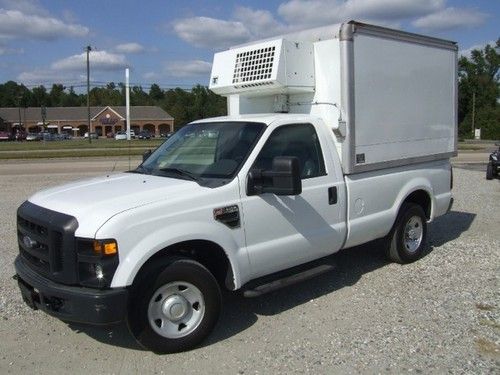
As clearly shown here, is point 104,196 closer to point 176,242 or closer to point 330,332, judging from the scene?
point 176,242

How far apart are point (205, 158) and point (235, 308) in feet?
5.05

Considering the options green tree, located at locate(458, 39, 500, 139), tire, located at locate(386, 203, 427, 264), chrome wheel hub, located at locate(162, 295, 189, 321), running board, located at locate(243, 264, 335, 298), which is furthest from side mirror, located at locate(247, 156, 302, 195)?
green tree, located at locate(458, 39, 500, 139)

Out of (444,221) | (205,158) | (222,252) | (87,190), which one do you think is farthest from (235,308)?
(444,221)

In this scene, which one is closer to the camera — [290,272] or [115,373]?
[115,373]

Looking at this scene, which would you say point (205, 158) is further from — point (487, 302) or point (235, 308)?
point (487, 302)

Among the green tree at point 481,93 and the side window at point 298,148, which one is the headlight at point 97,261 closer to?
the side window at point 298,148

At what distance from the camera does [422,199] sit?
23.7 ft

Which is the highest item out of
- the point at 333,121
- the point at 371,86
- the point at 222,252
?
the point at 371,86

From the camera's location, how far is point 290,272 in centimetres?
548

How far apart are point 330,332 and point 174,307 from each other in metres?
1.41

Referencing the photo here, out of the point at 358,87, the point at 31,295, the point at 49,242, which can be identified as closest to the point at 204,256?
the point at 49,242

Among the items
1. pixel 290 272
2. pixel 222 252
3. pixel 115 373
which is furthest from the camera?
pixel 290 272

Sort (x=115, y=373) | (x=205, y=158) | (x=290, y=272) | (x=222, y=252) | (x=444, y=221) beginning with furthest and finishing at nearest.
Result: 1. (x=444, y=221)
2. (x=290, y=272)
3. (x=205, y=158)
4. (x=222, y=252)
5. (x=115, y=373)

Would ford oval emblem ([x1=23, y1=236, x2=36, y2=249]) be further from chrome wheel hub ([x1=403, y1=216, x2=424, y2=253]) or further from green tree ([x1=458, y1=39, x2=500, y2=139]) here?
green tree ([x1=458, y1=39, x2=500, y2=139])
